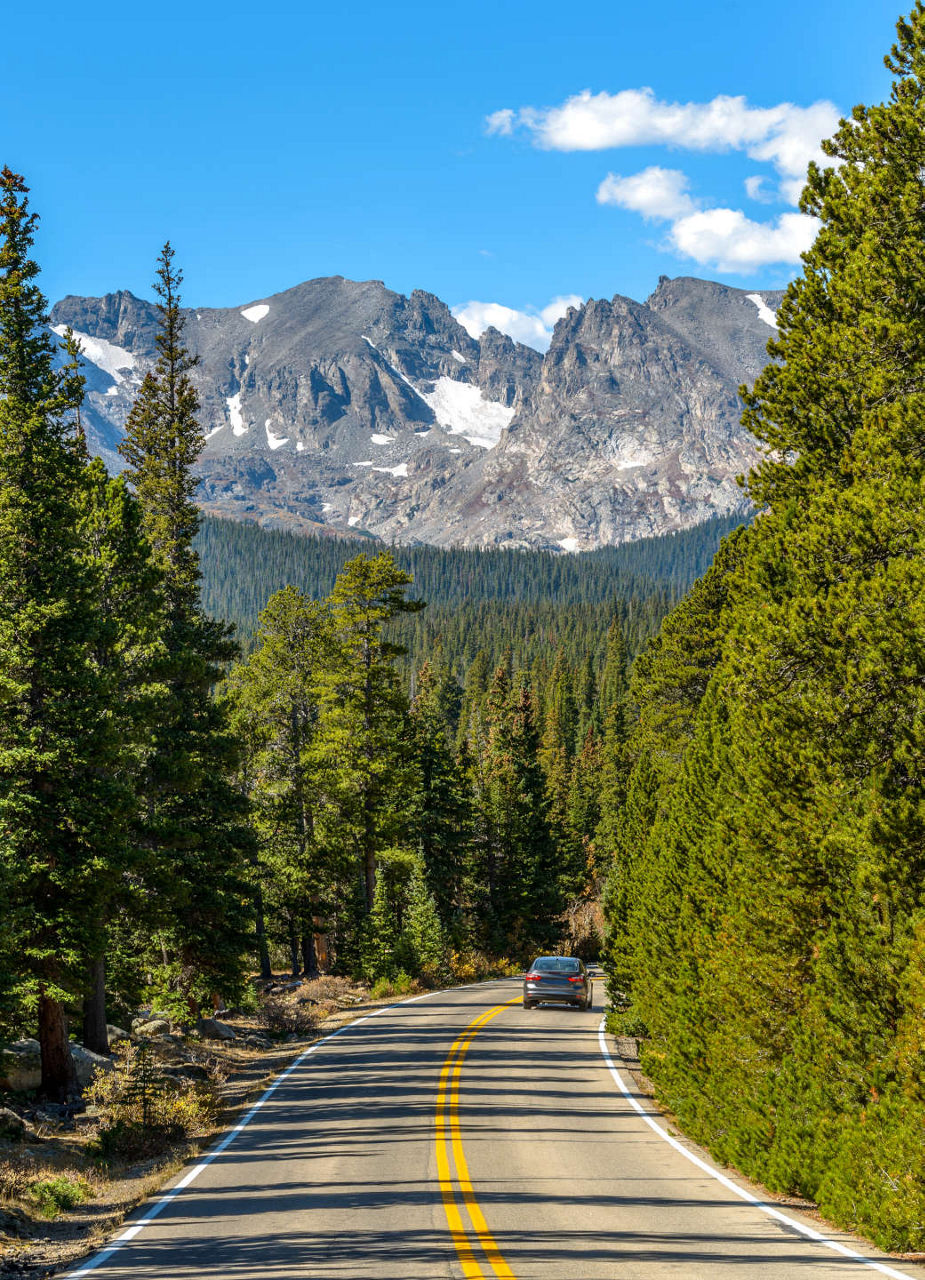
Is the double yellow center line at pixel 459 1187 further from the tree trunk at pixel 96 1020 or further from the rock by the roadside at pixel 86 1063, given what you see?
the tree trunk at pixel 96 1020

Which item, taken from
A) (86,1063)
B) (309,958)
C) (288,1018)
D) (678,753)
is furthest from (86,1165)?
(309,958)

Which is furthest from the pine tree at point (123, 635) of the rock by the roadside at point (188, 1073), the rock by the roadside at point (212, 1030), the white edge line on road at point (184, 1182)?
the white edge line on road at point (184, 1182)

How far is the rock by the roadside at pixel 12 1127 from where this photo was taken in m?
15.4

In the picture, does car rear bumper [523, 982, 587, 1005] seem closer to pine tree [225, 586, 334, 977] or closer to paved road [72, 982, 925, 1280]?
pine tree [225, 586, 334, 977]

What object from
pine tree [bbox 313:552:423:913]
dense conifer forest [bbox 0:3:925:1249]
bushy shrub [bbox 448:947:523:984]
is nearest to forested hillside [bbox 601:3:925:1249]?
dense conifer forest [bbox 0:3:925:1249]

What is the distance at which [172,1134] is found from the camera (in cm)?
1579

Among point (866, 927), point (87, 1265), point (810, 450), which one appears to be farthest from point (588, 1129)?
point (810, 450)

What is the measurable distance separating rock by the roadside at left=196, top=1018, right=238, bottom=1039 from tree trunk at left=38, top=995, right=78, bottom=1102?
625 cm

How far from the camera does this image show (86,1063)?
19.8 meters

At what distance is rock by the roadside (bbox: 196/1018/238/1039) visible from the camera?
25.3 meters

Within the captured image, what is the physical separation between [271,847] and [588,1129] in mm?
23570

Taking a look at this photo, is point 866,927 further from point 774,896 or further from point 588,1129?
point 588,1129

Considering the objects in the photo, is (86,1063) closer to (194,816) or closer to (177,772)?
(177,772)

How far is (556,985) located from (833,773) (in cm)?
2149
